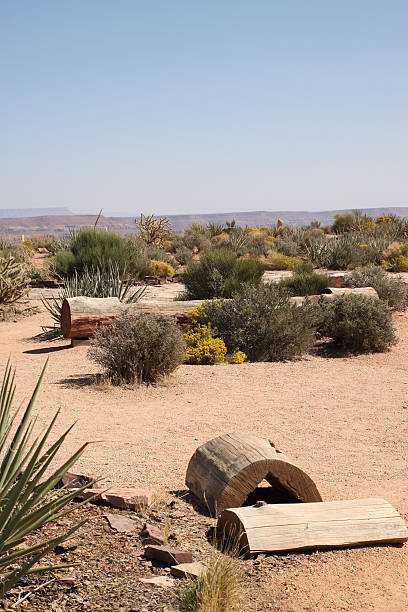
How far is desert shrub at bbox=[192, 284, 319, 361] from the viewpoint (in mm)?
11562

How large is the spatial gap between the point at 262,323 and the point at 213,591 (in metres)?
8.54

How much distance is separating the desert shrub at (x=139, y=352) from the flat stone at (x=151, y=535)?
4.87 metres

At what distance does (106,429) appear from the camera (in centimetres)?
711

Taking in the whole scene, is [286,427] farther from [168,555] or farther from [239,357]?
[239,357]

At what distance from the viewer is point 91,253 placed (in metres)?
17.8

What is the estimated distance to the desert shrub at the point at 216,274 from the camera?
15.3m

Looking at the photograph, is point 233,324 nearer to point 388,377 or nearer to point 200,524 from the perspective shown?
point 388,377

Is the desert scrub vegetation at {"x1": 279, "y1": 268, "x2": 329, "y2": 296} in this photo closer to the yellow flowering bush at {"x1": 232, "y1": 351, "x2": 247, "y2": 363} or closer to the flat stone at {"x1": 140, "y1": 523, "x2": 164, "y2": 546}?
the yellow flowering bush at {"x1": 232, "y1": 351, "x2": 247, "y2": 363}

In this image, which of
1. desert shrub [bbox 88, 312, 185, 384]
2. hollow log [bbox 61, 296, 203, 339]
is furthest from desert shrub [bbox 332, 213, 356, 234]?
desert shrub [bbox 88, 312, 185, 384]

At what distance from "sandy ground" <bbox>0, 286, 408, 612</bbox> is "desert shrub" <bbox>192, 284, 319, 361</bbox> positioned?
1.54 ft

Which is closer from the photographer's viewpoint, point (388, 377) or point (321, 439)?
point (321, 439)

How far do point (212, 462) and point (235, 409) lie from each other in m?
3.43

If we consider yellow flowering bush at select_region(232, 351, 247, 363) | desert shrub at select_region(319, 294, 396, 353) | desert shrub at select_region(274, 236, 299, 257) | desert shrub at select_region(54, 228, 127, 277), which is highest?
desert shrub at select_region(54, 228, 127, 277)

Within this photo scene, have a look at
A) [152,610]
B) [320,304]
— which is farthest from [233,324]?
[152,610]
